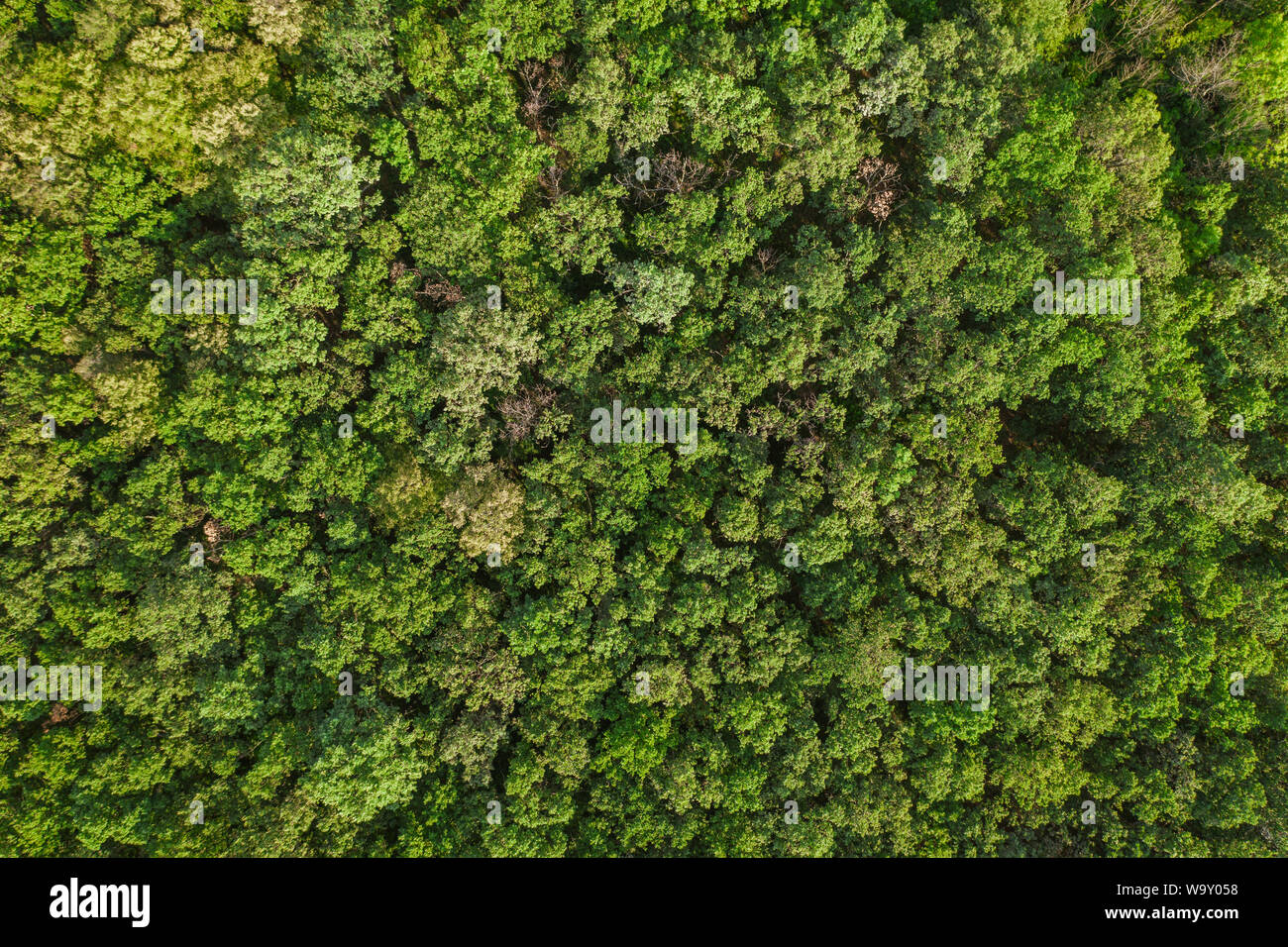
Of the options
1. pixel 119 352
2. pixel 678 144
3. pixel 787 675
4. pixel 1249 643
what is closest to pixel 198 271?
pixel 119 352

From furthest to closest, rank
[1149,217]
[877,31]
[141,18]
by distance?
[1149,217] → [877,31] → [141,18]

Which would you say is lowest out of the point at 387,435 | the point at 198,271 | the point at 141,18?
the point at 387,435

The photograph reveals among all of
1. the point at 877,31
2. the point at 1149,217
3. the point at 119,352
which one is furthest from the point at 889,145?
the point at 119,352

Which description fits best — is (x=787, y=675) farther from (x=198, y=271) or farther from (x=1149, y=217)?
(x=198, y=271)

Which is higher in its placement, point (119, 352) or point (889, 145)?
point (889, 145)


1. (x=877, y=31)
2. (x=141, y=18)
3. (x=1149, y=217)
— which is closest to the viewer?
(x=141, y=18)

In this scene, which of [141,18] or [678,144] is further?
[678,144]
